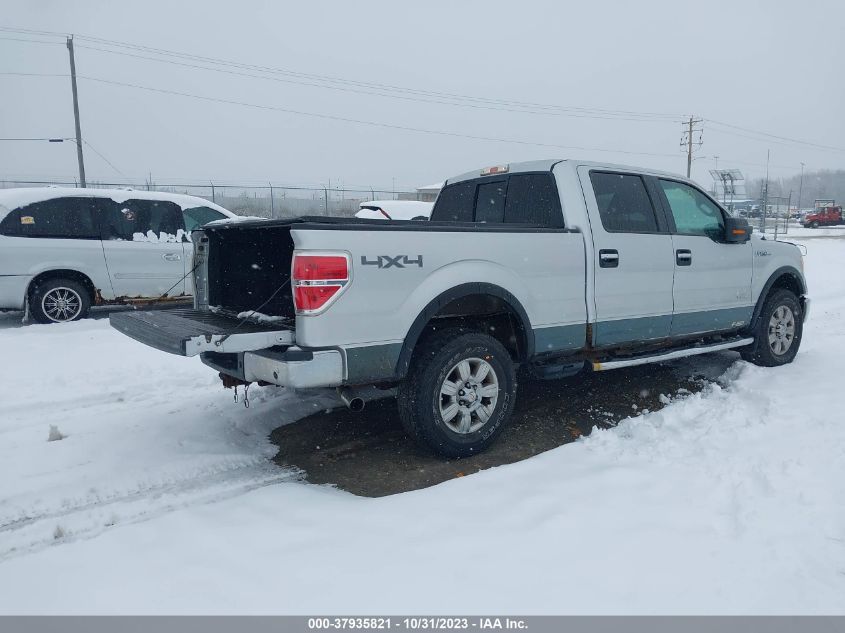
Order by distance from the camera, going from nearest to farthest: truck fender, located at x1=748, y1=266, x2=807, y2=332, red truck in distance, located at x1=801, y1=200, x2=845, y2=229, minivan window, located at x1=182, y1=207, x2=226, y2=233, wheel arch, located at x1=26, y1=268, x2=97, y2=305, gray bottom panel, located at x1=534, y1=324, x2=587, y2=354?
gray bottom panel, located at x1=534, y1=324, x2=587, y2=354, truck fender, located at x1=748, y1=266, x2=807, y2=332, wheel arch, located at x1=26, y1=268, x2=97, y2=305, minivan window, located at x1=182, y1=207, x2=226, y2=233, red truck in distance, located at x1=801, y1=200, x2=845, y2=229

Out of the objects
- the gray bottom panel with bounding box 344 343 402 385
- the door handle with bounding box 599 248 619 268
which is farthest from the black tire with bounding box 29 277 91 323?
the door handle with bounding box 599 248 619 268

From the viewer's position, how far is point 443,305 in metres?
4.01

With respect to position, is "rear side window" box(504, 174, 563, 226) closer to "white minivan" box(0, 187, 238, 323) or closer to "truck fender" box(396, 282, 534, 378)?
"truck fender" box(396, 282, 534, 378)

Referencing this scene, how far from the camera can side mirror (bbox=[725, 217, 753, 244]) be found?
577 centimetres

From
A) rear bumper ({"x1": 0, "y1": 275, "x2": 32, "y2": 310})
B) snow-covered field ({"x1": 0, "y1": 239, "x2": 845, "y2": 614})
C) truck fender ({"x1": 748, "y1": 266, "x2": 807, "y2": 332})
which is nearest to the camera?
snow-covered field ({"x1": 0, "y1": 239, "x2": 845, "y2": 614})

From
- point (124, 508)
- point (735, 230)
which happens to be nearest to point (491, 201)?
point (735, 230)

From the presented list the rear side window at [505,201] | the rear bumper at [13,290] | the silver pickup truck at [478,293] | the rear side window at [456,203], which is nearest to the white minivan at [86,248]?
the rear bumper at [13,290]

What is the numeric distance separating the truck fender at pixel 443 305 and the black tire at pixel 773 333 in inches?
127

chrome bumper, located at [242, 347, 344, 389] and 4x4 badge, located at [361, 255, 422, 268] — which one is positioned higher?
4x4 badge, located at [361, 255, 422, 268]

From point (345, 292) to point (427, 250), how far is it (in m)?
0.62

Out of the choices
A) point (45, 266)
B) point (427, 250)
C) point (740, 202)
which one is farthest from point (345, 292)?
point (740, 202)

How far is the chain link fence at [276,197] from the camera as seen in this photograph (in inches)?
1059

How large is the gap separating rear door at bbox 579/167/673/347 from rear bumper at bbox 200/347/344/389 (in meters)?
2.21

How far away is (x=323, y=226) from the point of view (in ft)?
11.5
